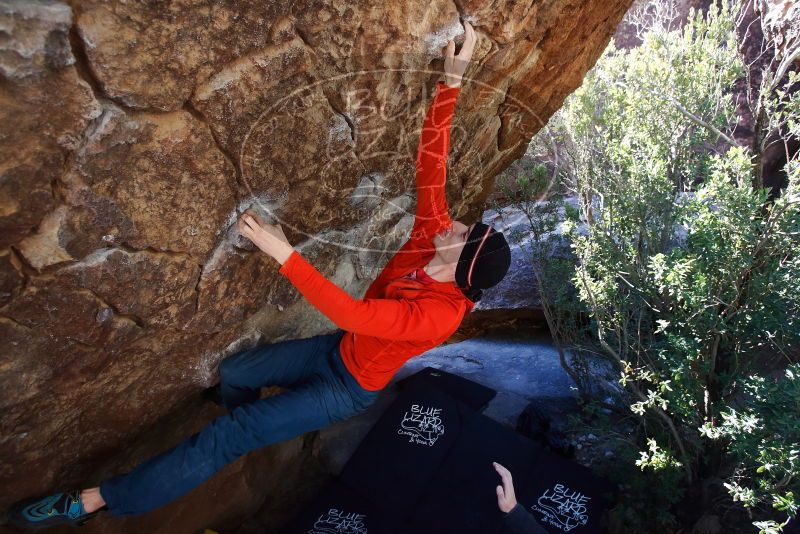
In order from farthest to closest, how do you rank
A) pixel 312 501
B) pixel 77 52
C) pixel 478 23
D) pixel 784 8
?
1. pixel 784 8
2. pixel 312 501
3. pixel 478 23
4. pixel 77 52

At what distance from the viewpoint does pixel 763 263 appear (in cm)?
271

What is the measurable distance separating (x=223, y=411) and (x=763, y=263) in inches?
112

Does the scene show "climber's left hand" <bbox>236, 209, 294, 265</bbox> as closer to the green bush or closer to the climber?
the climber

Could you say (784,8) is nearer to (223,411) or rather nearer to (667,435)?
(667,435)

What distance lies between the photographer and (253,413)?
7.52 ft

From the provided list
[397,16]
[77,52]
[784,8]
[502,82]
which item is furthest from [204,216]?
[784,8]

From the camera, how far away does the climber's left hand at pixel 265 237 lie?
6.35 ft

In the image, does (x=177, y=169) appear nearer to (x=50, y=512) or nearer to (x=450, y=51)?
(x=450, y=51)

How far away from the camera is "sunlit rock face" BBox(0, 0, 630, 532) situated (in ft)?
4.85

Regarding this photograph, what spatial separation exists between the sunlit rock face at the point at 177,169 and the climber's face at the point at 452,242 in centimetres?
53

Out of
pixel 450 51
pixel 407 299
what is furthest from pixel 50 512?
pixel 450 51

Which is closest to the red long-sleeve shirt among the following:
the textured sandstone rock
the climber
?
the climber

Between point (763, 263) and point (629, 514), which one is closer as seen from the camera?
point (763, 263)

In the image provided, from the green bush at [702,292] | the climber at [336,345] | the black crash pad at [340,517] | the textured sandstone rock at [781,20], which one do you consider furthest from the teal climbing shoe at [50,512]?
the textured sandstone rock at [781,20]
